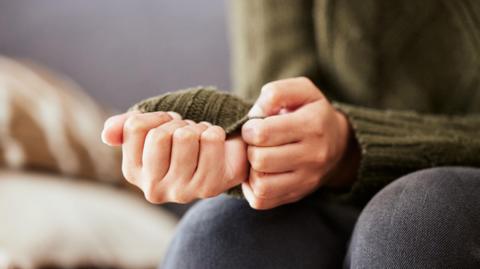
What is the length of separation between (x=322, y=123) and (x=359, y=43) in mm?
209

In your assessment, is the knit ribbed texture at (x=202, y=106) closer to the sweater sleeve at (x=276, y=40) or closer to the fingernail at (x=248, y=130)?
the fingernail at (x=248, y=130)

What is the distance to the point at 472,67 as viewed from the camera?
652mm

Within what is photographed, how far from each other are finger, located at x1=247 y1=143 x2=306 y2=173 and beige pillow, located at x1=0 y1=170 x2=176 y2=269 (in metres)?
0.40

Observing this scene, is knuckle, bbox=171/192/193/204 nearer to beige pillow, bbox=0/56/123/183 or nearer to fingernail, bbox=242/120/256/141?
fingernail, bbox=242/120/256/141

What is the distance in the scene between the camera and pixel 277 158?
1.42 ft

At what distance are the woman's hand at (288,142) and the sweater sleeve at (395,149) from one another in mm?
35

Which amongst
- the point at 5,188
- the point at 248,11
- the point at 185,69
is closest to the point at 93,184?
the point at 5,188

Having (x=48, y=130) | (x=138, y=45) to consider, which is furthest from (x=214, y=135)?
(x=138, y=45)

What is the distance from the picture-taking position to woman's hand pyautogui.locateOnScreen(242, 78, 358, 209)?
0.43 metres

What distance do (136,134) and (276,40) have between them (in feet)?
1.05

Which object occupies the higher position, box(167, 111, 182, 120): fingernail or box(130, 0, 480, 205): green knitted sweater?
box(167, 111, 182, 120): fingernail

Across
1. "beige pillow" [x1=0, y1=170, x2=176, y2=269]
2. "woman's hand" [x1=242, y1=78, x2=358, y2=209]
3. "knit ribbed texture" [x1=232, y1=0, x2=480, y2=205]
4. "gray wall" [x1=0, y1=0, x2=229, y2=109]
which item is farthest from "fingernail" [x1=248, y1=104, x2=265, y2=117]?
"gray wall" [x1=0, y1=0, x2=229, y2=109]

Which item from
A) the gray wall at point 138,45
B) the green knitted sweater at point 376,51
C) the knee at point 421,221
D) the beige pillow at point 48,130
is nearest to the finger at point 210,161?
the knee at point 421,221

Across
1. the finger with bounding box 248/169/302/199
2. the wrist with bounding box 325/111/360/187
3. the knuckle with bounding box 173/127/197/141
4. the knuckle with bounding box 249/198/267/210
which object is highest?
the knuckle with bounding box 173/127/197/141
